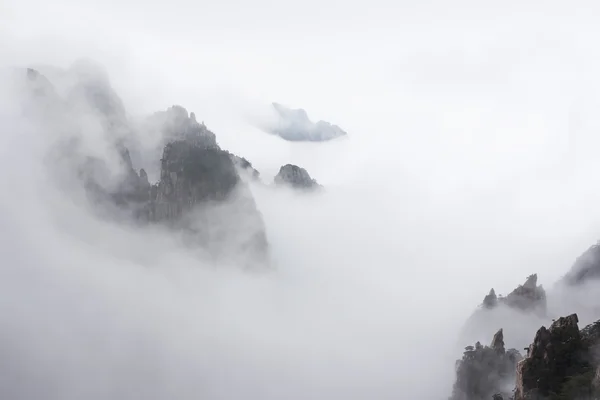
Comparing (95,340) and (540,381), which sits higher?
(95,340)

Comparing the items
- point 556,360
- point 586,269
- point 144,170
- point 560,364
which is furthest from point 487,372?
point 144,170

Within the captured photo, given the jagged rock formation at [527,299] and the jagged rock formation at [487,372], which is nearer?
the jagged rock formation at [487,372]

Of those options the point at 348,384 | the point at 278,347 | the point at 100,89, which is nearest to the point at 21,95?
the point at 100,89

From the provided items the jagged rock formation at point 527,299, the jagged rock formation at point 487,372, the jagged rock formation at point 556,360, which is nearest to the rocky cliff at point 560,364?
the jagged rock formation at point 556,360

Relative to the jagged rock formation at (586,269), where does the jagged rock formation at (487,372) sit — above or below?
below

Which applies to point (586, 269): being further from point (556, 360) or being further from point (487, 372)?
point (556, 360)

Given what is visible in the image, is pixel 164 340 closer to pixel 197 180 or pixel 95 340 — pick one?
pixel 95 340

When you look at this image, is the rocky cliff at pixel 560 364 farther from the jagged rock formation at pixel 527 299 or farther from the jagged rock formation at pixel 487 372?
the jagged rock formation at pixel 527 299
